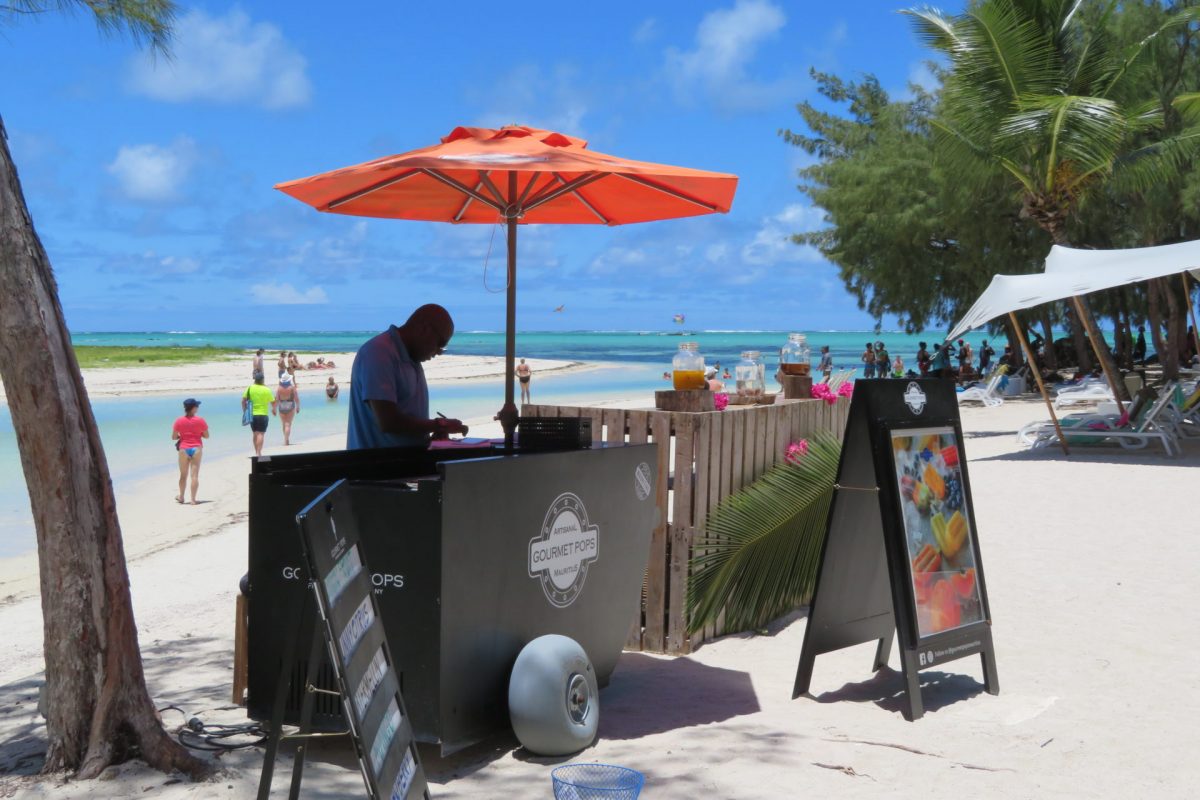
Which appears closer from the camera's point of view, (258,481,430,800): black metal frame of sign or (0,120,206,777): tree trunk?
(258,481,430,800): black metal frame of sign

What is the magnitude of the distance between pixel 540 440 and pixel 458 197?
2.36m

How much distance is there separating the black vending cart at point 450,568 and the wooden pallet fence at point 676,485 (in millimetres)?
950

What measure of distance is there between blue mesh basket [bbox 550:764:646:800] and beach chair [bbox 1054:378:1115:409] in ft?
61.8

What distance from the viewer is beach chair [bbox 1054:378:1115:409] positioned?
21281mm

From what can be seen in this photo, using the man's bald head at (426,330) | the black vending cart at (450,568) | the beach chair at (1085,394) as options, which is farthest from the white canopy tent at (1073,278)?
the black vending cart at (450,568)

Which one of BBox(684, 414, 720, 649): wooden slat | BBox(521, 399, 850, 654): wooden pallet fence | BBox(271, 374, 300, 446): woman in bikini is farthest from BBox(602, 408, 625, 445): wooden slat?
BBox(271, 374, 300, 446): woman in bikini

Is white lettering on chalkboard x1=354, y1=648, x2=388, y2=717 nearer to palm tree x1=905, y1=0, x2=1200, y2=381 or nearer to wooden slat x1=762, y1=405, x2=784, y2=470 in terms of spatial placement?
wooden slat x1=762, y1=405, x2=784, y2=470

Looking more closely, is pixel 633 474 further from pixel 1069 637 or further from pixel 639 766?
pixel 1069 637

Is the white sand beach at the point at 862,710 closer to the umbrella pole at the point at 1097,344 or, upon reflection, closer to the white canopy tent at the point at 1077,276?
the white canopy tent at the point at 1077,276

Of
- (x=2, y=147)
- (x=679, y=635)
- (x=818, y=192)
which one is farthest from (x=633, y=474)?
(x=818, y=192)

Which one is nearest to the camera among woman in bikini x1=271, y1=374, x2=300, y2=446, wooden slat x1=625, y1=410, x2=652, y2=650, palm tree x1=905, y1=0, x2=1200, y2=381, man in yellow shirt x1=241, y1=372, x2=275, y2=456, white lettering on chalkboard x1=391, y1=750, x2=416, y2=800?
white lettering on chalkboard x1=391, y1=750, x2=416, y2=800

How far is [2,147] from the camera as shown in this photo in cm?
363

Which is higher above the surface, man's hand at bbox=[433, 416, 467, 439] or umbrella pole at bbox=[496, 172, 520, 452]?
umbrella pole at bbox=[496, 172, 520, 452]

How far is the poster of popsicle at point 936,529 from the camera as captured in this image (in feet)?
16.3
